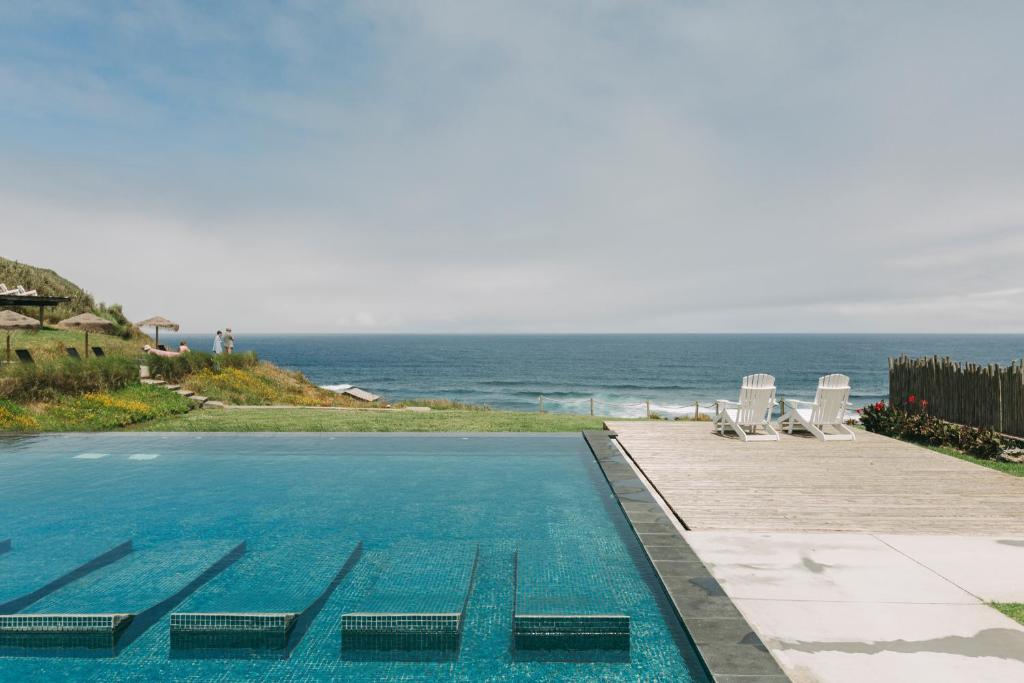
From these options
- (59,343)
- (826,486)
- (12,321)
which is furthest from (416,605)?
(12,321)

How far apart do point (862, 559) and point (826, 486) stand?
2.49m

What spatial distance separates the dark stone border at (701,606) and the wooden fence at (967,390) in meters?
7.67

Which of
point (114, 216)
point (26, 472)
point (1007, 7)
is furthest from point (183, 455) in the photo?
point (1007, 7)

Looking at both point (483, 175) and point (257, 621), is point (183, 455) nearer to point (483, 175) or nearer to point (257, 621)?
point (257, 621)

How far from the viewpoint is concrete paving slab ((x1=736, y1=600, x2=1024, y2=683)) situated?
9.77 ft

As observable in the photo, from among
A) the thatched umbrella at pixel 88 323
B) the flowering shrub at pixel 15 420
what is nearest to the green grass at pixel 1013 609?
the flowering shrub at pixel 15 420

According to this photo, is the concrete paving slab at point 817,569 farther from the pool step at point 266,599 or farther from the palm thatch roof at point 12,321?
the palm thatch roof at point 12,321

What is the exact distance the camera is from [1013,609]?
12.1 ft

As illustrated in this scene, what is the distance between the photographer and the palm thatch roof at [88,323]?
24786 millimetres

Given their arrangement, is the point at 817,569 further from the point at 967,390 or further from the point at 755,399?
the point at 967,390

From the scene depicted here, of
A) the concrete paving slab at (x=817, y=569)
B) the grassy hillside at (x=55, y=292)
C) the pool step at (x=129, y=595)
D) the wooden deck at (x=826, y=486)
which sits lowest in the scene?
the pool step at (x=129, y=595)

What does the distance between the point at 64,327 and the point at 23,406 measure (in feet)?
61.6

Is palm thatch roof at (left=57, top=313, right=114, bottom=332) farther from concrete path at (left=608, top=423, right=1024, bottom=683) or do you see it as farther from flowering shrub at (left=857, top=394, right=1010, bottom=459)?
flowering shrub at (left=857, top=394, right=1010, bottom=459)

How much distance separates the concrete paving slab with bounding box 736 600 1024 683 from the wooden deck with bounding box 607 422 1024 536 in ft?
5.35
